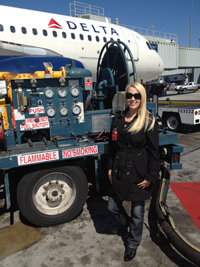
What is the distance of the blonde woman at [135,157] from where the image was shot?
2.82m

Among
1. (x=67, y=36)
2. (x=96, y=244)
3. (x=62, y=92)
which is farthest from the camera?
(x=67, y=36)

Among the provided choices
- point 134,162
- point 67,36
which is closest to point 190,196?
point 134,162

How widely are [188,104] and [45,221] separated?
9.13 m

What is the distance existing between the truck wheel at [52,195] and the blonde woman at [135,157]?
995mm

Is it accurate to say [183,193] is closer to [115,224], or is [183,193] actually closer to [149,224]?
[149,224]

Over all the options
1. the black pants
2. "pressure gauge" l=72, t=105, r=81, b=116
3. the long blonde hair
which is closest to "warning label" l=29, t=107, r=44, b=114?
"pressure gauge" l=72, t=105, r=81, b=116

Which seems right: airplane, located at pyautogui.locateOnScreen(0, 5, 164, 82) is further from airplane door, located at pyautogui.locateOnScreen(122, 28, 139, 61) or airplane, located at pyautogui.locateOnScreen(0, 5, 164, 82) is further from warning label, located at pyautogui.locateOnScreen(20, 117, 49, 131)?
warning label, located at pyautogui.locateOnScreen(20, 117, 49, 131)

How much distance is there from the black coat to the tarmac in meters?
0.87

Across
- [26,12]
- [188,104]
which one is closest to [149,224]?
[188,104]

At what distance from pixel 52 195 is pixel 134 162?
1.67 m

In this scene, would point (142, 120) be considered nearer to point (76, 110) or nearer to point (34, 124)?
point (76, 110)

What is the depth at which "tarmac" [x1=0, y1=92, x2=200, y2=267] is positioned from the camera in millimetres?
2990

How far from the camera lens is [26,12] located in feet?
43.0

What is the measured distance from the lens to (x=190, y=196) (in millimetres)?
4770
